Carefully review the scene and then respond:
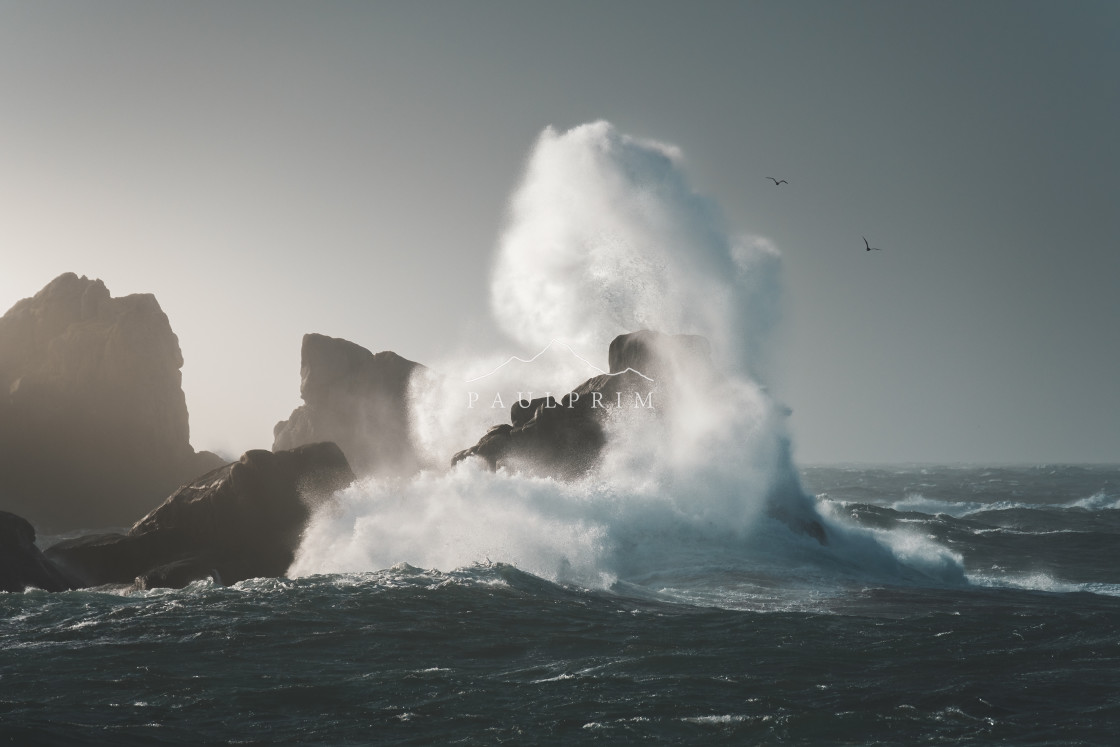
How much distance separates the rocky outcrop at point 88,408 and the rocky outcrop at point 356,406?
8439mm

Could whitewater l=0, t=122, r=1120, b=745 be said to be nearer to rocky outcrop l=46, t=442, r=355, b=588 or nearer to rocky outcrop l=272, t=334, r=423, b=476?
rocky outcrop l=46, t=442, r=355, b=588

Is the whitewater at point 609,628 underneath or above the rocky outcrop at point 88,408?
underneath

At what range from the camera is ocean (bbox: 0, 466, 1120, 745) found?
11219mm

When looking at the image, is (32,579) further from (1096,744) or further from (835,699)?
(1096,744)

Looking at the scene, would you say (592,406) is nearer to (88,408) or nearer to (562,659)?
(562,659)

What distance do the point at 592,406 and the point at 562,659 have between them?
22300 millimetres

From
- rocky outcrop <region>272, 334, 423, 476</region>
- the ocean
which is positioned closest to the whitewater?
the ocean

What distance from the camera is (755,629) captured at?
1720cm

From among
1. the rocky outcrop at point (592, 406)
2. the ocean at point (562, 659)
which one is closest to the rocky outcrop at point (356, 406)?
the rocky outcrop at point (592, 406)

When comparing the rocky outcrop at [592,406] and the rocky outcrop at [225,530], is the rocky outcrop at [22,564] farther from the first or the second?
the rocky outcrop at [592,406]

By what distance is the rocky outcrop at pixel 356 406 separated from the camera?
211 ft

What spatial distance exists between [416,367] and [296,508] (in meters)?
36.1

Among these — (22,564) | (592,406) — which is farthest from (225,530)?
(592,406)

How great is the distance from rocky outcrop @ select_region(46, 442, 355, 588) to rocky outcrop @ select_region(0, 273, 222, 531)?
91.1 ft
